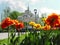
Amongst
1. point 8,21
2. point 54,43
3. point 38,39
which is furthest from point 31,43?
point 8,21

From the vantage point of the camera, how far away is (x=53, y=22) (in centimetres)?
416

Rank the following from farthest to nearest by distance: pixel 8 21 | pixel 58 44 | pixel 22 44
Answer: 1. pixel 8 21
2. pixel 22 44
3. pixel 58 44

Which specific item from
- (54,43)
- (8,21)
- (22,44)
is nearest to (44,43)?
(54,43)

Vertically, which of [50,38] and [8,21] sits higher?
[8,21]

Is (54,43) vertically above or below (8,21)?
below

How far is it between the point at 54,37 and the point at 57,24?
0.24 metres

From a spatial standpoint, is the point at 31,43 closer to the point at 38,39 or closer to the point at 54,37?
the point at 38,39

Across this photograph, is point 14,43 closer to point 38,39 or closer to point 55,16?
point 38,39

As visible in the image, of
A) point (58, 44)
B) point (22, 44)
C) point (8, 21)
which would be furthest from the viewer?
point (8, 21)

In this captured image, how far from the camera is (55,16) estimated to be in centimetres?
409

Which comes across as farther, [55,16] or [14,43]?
[14,43]

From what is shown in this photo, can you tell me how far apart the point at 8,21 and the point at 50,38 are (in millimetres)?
963

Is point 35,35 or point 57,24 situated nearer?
point 57,24

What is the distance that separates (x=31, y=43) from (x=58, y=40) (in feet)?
1.60
